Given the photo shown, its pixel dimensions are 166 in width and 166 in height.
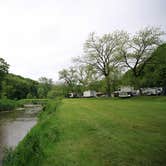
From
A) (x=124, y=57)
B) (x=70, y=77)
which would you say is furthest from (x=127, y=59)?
(x=70, y=77)

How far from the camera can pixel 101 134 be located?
7211mm

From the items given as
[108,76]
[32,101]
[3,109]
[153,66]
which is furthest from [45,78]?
[153,66]

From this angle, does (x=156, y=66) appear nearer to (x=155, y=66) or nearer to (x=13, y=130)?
(x=155, y=66)

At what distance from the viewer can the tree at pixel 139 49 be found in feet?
97.2

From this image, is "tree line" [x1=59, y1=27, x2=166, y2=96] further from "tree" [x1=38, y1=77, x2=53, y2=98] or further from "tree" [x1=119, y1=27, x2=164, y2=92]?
"tree" [x1=38, y1=77, x2=53, y2=98]

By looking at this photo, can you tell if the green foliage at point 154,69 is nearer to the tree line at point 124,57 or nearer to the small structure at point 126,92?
the tree line at point 124,57

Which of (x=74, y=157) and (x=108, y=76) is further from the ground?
(x=108, y=76)

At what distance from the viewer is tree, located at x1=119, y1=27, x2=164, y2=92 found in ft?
97.2

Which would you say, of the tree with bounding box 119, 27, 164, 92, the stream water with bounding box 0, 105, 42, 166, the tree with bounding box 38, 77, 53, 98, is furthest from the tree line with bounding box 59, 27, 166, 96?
the tree with bounding box 38, 77, 53, 98

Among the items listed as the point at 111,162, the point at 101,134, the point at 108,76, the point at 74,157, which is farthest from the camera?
the point at 108,76

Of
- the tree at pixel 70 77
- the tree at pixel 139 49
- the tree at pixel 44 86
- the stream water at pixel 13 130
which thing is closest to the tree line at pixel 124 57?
the tree at pixel 139 49

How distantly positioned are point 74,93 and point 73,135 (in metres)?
61.8

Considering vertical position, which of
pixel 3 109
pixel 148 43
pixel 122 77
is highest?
pixel 148 43

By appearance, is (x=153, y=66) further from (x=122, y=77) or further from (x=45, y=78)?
(x=45, y=78)
